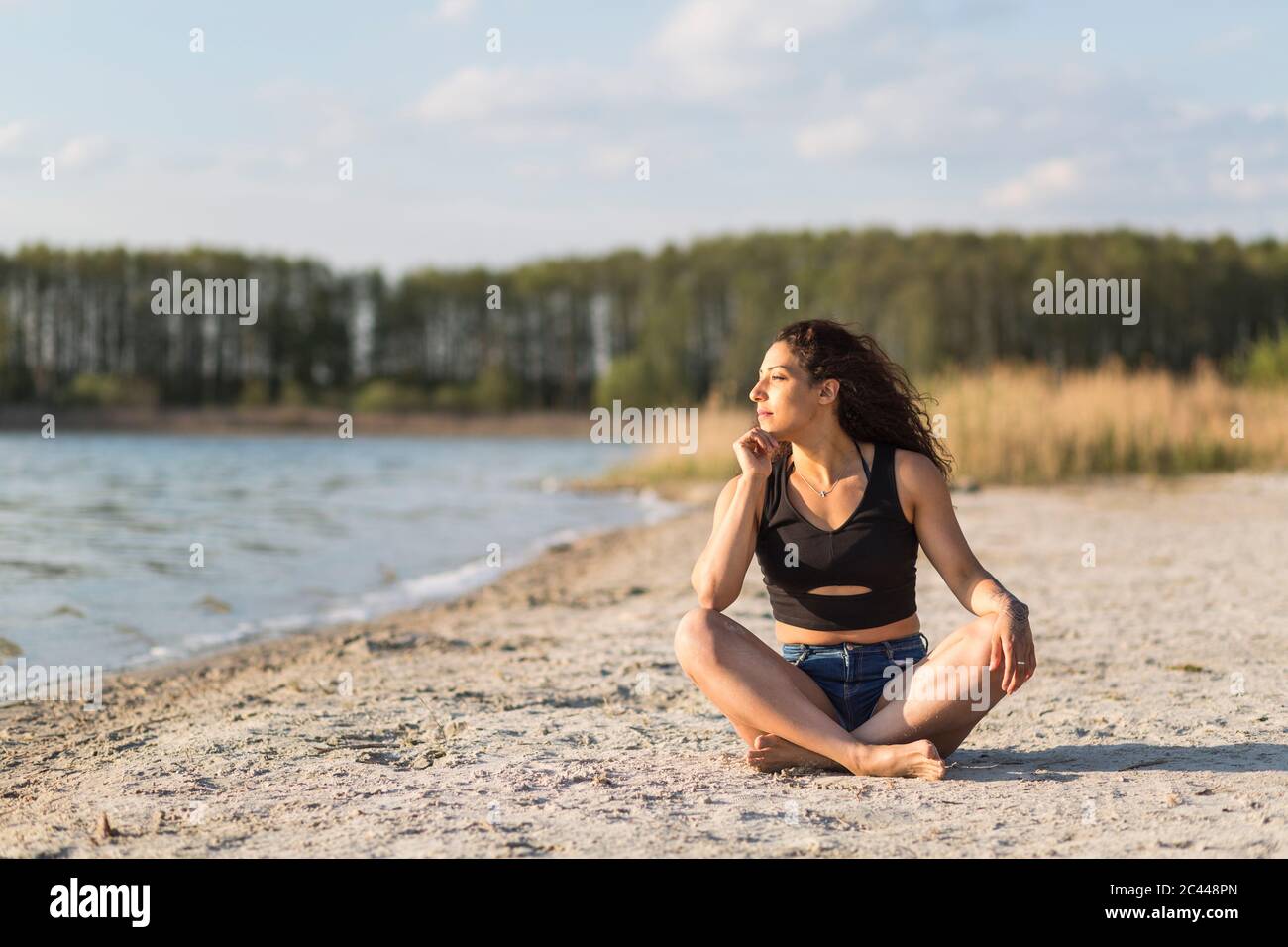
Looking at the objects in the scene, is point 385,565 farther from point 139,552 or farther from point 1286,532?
point 1286,532

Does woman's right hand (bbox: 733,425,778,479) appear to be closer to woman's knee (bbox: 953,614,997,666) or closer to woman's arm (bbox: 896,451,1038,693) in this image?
woman's arm (bbox: 896,451,1038,693)

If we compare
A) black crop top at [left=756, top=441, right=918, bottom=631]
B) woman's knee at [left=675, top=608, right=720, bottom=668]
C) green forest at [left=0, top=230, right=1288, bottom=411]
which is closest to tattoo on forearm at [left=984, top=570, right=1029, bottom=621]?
A: black crop top at [left=756, top=441, right=918, bottom=631]

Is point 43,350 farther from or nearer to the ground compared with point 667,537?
farther from the ground

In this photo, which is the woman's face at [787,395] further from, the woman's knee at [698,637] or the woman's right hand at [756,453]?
the woman's knee at [698,637]

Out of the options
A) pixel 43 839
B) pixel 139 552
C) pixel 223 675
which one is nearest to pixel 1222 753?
pixel 43 839

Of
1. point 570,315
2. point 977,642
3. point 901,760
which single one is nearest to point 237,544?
point 901,760

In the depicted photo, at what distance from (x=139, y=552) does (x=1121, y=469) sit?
44.2 feet

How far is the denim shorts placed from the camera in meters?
4.02

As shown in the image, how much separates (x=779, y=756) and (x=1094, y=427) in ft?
50.9

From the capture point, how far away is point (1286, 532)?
10969 millimetres

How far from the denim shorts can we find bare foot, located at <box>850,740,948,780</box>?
18cm

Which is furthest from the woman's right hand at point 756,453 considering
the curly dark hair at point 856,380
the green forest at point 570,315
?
the green forest at point 570,315
